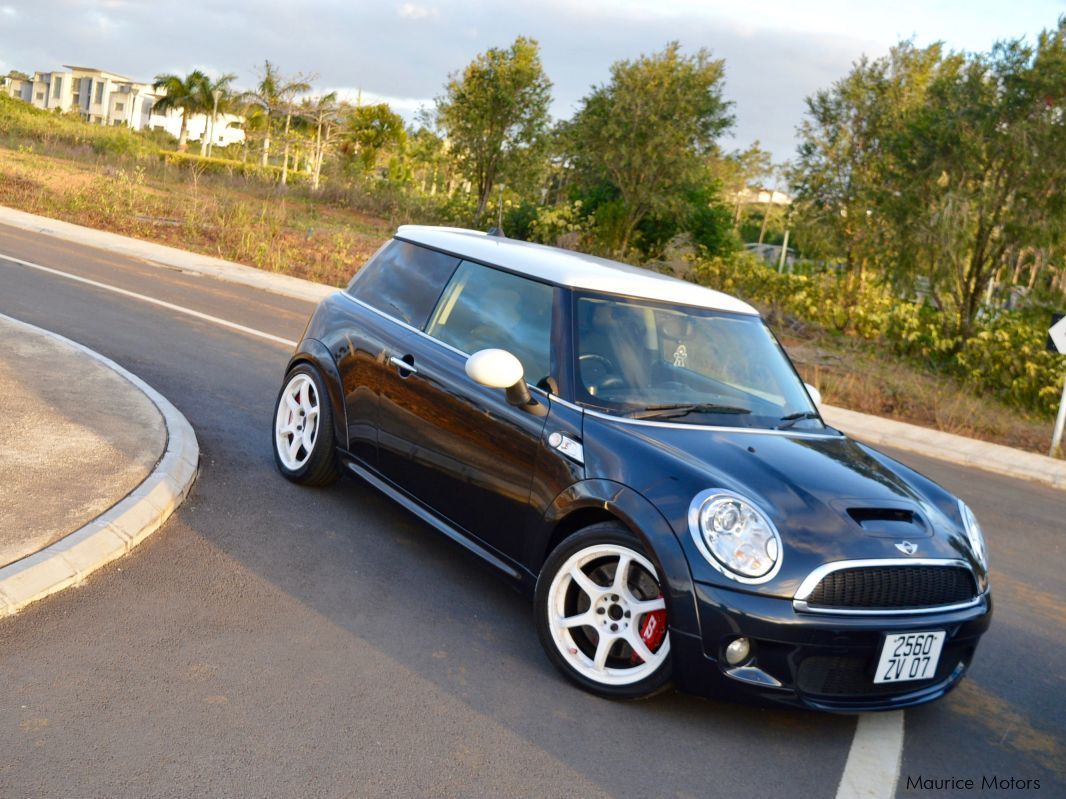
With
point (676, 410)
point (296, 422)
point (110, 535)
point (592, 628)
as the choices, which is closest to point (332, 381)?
point (296, 422)

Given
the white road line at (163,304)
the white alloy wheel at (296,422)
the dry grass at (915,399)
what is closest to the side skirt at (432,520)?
the white alloy wheel at (296,422)

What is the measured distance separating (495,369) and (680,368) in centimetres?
105

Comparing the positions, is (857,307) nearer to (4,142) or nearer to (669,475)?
(669,475)

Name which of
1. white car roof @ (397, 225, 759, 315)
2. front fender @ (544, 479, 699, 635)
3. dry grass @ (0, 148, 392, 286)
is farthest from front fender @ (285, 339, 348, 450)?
dry grass @ (0, 148, 392, 286)

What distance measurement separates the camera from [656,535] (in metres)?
3.98

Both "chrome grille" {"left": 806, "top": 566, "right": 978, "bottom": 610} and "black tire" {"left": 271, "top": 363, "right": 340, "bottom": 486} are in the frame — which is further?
"black tire" {"left": 271, "top": 363, "right": 340, "bottom": 486}

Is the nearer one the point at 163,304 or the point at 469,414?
the point at 469,414

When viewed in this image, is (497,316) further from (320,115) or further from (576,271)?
(320,115)

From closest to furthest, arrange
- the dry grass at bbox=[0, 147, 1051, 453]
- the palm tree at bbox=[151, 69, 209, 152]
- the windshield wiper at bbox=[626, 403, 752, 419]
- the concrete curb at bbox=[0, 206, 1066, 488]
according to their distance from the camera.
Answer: the windshield wiper at bbox=[626, 403, 752, 419] < the concrete curb at bbox=[0, 206, 1066, 488] < the dry grass at bbox=[0, 147, 1051, 453] < the palm tree at bbox=[151, 69, 209, 152]

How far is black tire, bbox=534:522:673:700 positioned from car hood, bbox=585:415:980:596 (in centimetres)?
20

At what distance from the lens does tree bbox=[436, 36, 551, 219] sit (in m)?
34.9

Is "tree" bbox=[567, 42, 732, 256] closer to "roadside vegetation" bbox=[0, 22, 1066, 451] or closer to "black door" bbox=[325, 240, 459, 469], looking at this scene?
"roadside vegetation" bbox=[0, 22, 1066, 451]

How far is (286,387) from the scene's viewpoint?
6.58 m

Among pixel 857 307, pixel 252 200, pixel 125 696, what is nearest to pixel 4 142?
pixel 252 200
